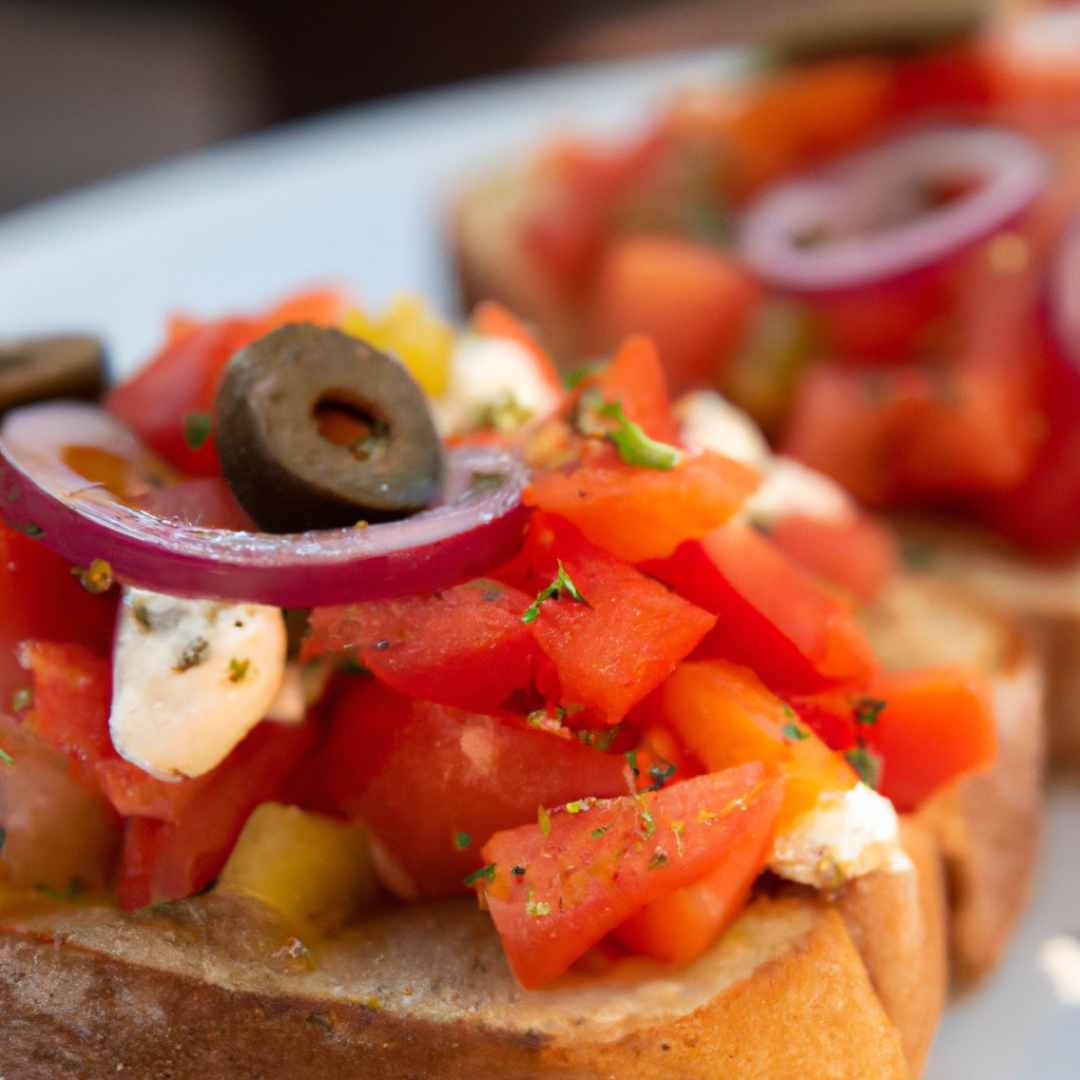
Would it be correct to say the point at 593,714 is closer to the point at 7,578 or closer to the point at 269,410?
the point at 269,410

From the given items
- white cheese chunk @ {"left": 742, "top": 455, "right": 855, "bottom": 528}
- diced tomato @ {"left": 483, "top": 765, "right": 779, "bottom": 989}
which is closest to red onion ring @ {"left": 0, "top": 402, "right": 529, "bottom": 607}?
diced tomato @ {"left": 483, "top": 765, "right": 779, "bottom": 989}

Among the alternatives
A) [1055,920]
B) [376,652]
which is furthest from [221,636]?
[1055,920]

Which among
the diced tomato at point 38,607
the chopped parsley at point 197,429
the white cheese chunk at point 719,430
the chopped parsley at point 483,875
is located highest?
the chopped parsley at point 197,429

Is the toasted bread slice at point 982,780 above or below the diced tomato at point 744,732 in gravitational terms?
below

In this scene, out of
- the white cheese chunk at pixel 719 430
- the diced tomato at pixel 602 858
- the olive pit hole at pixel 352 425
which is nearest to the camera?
the diced tomato at pixel 602 858

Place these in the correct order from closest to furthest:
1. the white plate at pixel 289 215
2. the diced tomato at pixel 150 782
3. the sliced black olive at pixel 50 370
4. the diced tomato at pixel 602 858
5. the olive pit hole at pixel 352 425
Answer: the diced tomato at pixel 602 858 → the diced tomato at pixel 150 782 → the olive pit hole at pixel 352 425 → the sliced black olive at pixel 50 370 → the white plate at pixel 289 215

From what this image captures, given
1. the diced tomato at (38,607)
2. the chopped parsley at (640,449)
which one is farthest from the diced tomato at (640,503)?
the diced tomato at (38,607)

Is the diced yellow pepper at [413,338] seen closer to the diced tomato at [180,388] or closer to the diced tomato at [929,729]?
the diced tomato at [180,388]

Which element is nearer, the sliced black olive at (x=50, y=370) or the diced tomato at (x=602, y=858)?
the diced tomato at (x=602, y=858)
